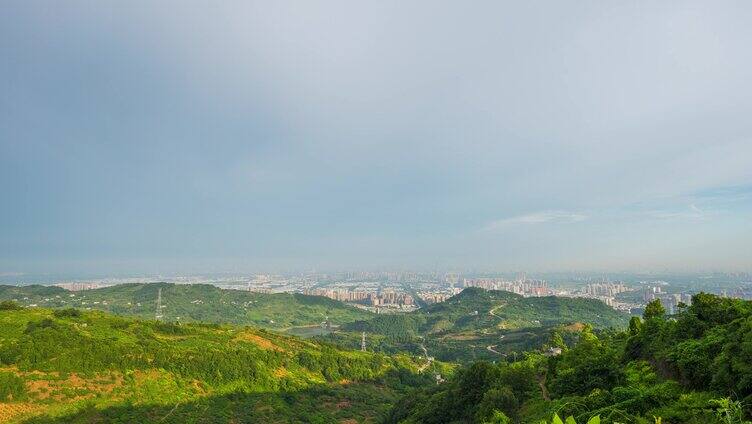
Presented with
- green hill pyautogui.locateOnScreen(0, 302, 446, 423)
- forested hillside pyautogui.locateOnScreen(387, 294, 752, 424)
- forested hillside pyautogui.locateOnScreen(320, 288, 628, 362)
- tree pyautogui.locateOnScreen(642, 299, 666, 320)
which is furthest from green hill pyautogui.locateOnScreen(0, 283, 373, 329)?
tree pyautogui.locateOnScreen(642, 299, 666, 320)

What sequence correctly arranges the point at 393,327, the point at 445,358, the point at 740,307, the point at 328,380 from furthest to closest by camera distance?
A: the point at 393,327 → the point at 445,358 → the point at 328,380 → the point at 740,307

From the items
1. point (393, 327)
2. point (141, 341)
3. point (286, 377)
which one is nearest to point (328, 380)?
point (286, 377)

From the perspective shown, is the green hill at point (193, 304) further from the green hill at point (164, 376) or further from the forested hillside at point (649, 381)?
the forested hillside at point (649, 381)

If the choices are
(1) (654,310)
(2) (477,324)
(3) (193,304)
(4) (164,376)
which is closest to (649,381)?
(1) (654,310)

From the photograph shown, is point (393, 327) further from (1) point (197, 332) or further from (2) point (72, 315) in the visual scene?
(2) point (72, 315)

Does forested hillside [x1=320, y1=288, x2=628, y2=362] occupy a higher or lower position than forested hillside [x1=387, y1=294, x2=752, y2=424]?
lower

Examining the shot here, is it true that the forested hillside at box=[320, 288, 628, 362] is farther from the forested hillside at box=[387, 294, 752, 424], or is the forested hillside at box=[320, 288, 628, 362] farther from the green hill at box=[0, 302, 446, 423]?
the forested hillside at box=[387, 294, 752, 424]
